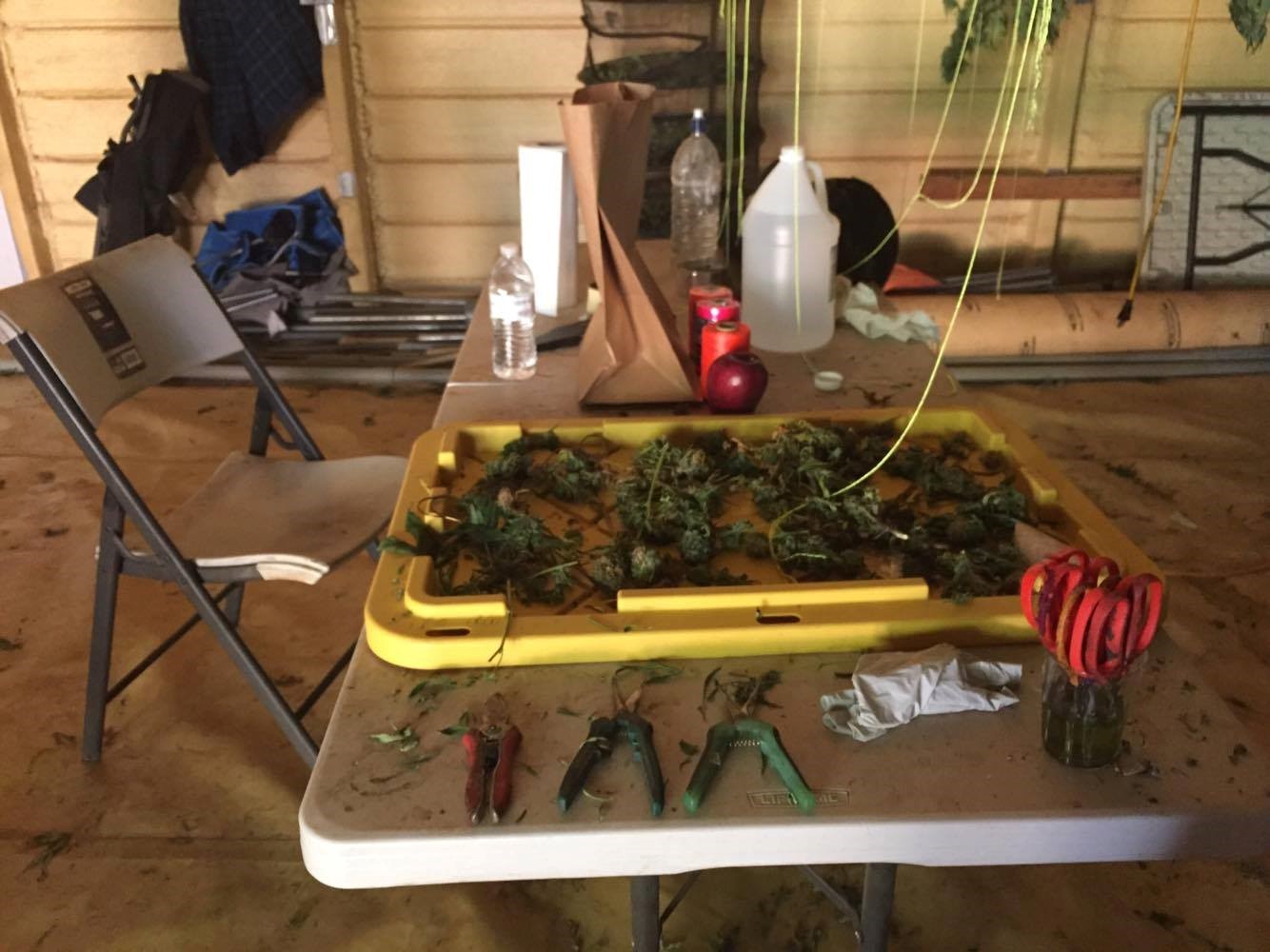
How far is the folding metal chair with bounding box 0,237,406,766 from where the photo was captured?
1.38 metres

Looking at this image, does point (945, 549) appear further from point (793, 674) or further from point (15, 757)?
point (15, 757)

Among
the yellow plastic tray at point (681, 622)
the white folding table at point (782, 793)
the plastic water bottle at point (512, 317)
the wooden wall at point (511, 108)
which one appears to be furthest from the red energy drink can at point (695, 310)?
the wooden wall at point (511, 108)

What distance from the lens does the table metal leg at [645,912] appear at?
0.95 metres

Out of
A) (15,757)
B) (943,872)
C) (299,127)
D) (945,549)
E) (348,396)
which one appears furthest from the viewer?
(299,127)

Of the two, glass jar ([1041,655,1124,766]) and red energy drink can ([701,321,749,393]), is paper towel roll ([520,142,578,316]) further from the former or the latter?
glass jar ([1041,655,1124,766])

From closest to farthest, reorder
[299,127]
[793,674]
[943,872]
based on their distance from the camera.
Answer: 1. [793,674]
2. [943,872]
3. [299,127]

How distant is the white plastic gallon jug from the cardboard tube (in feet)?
5.64

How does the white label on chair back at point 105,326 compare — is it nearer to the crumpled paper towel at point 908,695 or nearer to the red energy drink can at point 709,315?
the red energy drink can at point 709,315

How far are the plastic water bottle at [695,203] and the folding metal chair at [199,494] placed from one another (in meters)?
0.71

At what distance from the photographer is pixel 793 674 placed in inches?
33.4

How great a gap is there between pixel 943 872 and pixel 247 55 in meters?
3.18

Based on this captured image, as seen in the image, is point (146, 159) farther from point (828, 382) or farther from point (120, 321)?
point (828, 382)

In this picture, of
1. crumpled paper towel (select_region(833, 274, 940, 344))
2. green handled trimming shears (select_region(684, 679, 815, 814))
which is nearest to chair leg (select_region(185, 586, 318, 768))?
green handled trimming shears (select_region(684, 679, 815, 814))

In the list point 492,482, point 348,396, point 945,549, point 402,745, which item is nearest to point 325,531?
point 492,482
